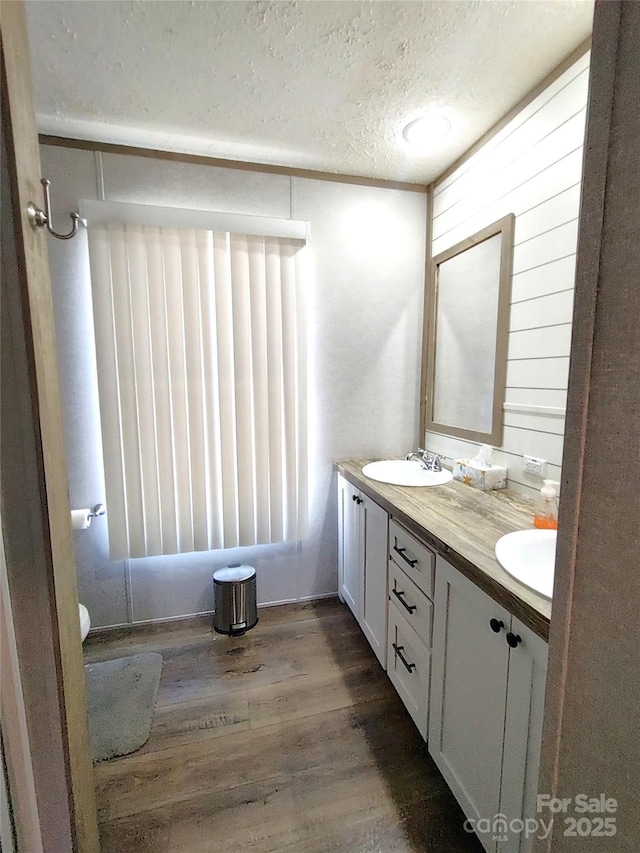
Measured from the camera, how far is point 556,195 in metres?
1.40

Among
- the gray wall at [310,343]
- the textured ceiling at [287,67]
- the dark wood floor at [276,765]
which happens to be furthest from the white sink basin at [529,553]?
the textured ceiling at [287,67]

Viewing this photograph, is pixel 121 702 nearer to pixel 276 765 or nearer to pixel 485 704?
pixel 276 765

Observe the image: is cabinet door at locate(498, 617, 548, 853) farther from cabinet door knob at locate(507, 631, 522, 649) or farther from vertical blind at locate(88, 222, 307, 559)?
vertical blind at locate(88, 222, 307, 559)

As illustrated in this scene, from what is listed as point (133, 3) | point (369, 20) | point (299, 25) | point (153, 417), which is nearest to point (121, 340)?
point (153, 417)

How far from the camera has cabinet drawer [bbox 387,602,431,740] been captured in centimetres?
132

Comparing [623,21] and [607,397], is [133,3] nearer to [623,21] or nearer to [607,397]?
[623,21]

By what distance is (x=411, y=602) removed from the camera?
55.1 inches

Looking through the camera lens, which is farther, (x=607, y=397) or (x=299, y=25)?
(x=299, y=25)

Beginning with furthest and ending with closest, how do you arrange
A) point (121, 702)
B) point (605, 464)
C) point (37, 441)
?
1. point (121, 702)
2. point (37, 441)
3. point (605, 464)

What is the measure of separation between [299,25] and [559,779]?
79.0 inches

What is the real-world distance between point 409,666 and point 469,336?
1.53m

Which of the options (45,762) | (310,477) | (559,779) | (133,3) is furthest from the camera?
(310,477)

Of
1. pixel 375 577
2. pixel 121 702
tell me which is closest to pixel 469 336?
pixel 375 577

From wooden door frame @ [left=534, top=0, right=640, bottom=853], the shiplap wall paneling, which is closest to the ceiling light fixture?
the shiplap wall paneling
